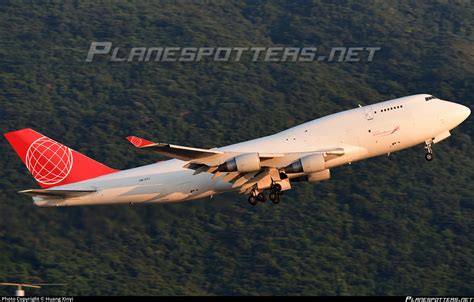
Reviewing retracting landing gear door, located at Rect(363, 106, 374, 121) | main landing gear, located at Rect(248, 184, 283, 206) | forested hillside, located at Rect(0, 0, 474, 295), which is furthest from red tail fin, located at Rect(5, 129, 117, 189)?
retracting landing gear door, located at Rect(363, 106, 374, 121)

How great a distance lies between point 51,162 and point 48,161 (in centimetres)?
24

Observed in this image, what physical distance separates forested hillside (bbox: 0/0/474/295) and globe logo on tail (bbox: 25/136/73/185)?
4.64m

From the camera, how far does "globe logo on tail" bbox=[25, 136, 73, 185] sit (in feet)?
211

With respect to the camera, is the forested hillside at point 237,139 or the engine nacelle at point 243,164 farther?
the forested hillside at point 237,139

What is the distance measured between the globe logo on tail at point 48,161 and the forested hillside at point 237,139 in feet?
15.2

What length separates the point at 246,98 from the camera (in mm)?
136250

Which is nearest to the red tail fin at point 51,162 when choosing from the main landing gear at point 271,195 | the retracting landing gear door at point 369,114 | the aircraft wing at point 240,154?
the aircraft wing at point 240,154

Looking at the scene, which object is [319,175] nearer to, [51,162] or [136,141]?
[136,141]

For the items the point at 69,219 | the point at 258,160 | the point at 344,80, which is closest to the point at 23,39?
the point at 344,80

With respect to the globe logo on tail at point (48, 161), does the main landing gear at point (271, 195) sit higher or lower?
lower

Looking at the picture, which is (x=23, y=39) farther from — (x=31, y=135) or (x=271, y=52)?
(x=31, y=135)

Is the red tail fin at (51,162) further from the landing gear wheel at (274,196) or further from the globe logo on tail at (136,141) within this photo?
the landing gear wheel at (274,196)

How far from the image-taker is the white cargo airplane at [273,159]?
192ft

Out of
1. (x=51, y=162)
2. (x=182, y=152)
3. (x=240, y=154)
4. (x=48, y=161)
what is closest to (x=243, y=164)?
(x=240, y=154)
